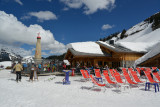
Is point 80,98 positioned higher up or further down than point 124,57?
further down

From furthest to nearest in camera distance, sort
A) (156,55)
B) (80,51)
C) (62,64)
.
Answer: (62,64), (80,51), (156,55)

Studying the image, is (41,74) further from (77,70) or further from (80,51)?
(80,51)

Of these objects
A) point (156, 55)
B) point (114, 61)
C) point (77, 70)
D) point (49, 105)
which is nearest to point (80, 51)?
point (77, 70)

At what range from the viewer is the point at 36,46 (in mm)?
19203

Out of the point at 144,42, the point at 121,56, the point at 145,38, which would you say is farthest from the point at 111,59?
the point at 145,38

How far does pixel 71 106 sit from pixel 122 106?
A: 1.61m

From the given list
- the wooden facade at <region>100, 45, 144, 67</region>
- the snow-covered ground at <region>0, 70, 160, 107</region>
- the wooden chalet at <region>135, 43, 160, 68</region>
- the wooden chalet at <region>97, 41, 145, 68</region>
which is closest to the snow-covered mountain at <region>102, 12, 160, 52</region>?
the wooden facade at <region>100, 45, 144, 67</region>

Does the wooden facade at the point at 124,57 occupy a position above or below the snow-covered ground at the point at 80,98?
above

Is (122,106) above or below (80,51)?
below

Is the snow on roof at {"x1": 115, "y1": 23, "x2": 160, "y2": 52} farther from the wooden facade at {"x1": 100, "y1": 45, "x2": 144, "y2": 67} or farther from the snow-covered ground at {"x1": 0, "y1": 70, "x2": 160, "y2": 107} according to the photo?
the snow-covered ground at {"x1": 0, "y1": 70, "x2": 160, "y2": 107}

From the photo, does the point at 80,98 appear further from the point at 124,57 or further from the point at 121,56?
the point at 124,57

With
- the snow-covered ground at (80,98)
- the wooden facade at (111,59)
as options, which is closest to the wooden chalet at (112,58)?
the wooden facade at (111,59)

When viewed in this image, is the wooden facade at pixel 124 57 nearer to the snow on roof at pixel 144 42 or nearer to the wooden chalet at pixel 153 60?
the snow on roof at pixel 144 42

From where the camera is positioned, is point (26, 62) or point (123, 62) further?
point (123, 62)
